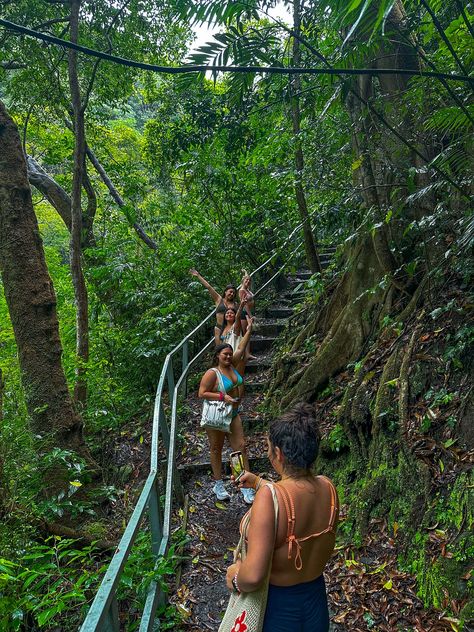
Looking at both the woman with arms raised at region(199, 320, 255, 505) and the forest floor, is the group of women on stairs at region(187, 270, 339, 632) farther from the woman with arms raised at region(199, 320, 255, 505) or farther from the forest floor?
the woman with arms raised at region(199, 320, 255, 505)

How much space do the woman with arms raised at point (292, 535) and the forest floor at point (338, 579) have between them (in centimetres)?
148

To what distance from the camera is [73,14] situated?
765 cm

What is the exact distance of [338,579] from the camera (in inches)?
147

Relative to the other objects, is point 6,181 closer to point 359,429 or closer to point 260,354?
point 359,429

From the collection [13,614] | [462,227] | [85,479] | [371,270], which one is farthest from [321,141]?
[13,614]

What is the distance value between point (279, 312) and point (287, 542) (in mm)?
8888

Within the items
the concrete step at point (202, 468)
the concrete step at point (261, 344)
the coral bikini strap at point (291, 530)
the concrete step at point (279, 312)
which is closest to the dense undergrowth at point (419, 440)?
the concrete step at point (202, 468)

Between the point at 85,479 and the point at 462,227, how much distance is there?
445cm

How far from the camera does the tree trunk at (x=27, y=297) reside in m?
5.29

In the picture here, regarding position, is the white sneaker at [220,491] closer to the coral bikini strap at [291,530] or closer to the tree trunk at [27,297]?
the tree trunk at [27,297]

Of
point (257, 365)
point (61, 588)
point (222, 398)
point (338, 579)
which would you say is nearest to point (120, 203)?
point (257, 365)

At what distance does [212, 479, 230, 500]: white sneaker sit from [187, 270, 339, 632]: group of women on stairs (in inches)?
126

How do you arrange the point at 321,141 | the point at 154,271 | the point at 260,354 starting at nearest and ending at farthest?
1. the point at 321,141
2. the point at 260,354
3. the point at 154,271

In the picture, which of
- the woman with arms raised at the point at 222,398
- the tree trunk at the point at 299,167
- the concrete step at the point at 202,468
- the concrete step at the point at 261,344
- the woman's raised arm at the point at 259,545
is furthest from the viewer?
the concrete step at the point at 261,344
